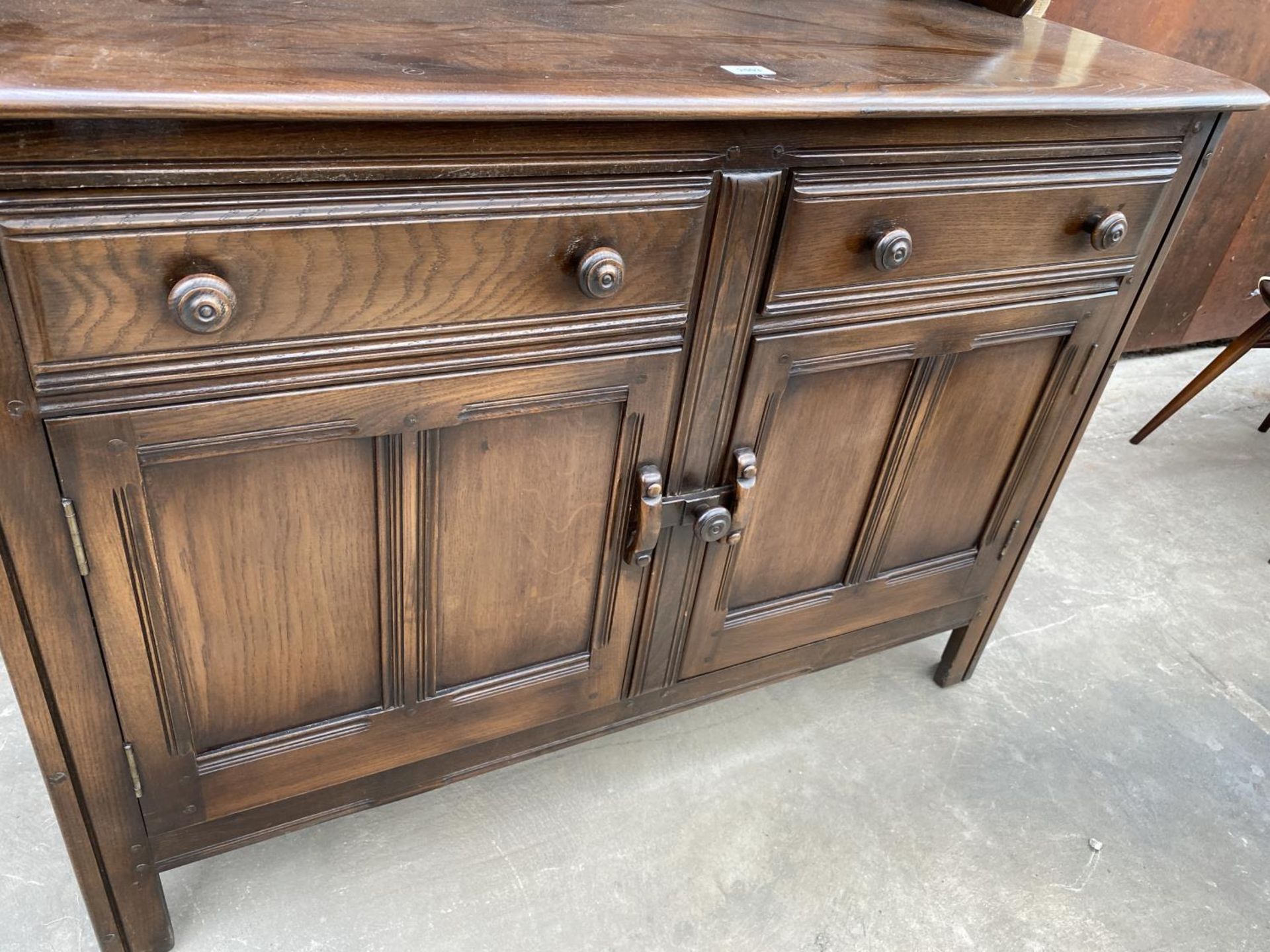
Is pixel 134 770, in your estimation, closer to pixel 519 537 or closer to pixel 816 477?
pixel 519 537

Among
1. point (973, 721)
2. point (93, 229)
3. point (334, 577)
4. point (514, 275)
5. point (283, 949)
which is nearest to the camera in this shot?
point (93, 229)

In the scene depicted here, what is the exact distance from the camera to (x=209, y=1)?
722 mm

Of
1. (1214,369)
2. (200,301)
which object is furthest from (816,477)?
(1214,369)

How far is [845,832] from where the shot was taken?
45.8 inches

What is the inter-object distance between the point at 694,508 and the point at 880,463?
234 mm

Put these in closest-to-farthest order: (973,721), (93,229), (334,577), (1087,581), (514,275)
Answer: (93,229) < (514,275) < (334,577) < (973,721) < (1087,581)

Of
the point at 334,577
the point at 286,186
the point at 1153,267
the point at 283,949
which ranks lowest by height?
the point at 283,949

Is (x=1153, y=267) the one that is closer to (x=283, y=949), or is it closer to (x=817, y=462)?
(x=817, y=462)

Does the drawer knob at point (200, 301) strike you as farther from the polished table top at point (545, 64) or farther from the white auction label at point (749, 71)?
the white auction label at point (749, 71)

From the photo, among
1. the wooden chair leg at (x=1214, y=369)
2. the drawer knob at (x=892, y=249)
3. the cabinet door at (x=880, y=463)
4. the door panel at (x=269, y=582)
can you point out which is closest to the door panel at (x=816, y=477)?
the cabinet door at (x=880, y=463)

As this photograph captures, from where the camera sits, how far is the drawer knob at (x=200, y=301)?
601mm

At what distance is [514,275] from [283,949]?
721mm

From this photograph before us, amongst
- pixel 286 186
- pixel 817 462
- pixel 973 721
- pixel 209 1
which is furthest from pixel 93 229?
pixel 973 721

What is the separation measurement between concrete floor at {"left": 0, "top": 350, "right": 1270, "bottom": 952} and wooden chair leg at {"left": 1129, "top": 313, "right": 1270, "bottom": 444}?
1.68 ft
